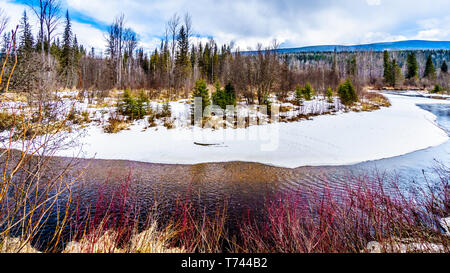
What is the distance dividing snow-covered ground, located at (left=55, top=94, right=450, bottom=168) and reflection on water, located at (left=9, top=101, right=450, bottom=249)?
70 centimetres

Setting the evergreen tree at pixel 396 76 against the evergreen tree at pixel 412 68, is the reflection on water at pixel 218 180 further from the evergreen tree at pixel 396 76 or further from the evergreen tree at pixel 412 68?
the evergreen tree at pixel 412 68

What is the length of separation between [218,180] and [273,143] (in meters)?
4.66

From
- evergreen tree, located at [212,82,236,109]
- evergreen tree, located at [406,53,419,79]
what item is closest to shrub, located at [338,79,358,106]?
evergreen tree, located at [212,82,236,109]

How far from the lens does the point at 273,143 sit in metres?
10.2

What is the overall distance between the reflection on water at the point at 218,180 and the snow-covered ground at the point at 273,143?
697 mm

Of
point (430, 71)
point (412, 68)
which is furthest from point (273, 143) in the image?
point (430, 71)

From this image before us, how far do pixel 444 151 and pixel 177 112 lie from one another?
42.9ft

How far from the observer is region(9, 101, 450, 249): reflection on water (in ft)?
16.0

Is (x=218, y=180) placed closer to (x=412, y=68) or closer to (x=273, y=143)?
(x=273, y=143)

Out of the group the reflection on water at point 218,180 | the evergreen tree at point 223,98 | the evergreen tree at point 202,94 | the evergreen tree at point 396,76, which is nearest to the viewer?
the reflection on water at point 218,180

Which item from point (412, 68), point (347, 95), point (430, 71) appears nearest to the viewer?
point (347, 95)

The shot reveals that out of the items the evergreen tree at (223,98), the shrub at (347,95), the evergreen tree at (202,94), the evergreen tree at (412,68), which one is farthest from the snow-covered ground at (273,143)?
the evergreen tree at (412,68)

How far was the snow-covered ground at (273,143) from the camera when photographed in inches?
336

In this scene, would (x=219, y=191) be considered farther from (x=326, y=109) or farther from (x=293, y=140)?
(x=326, y=109)
